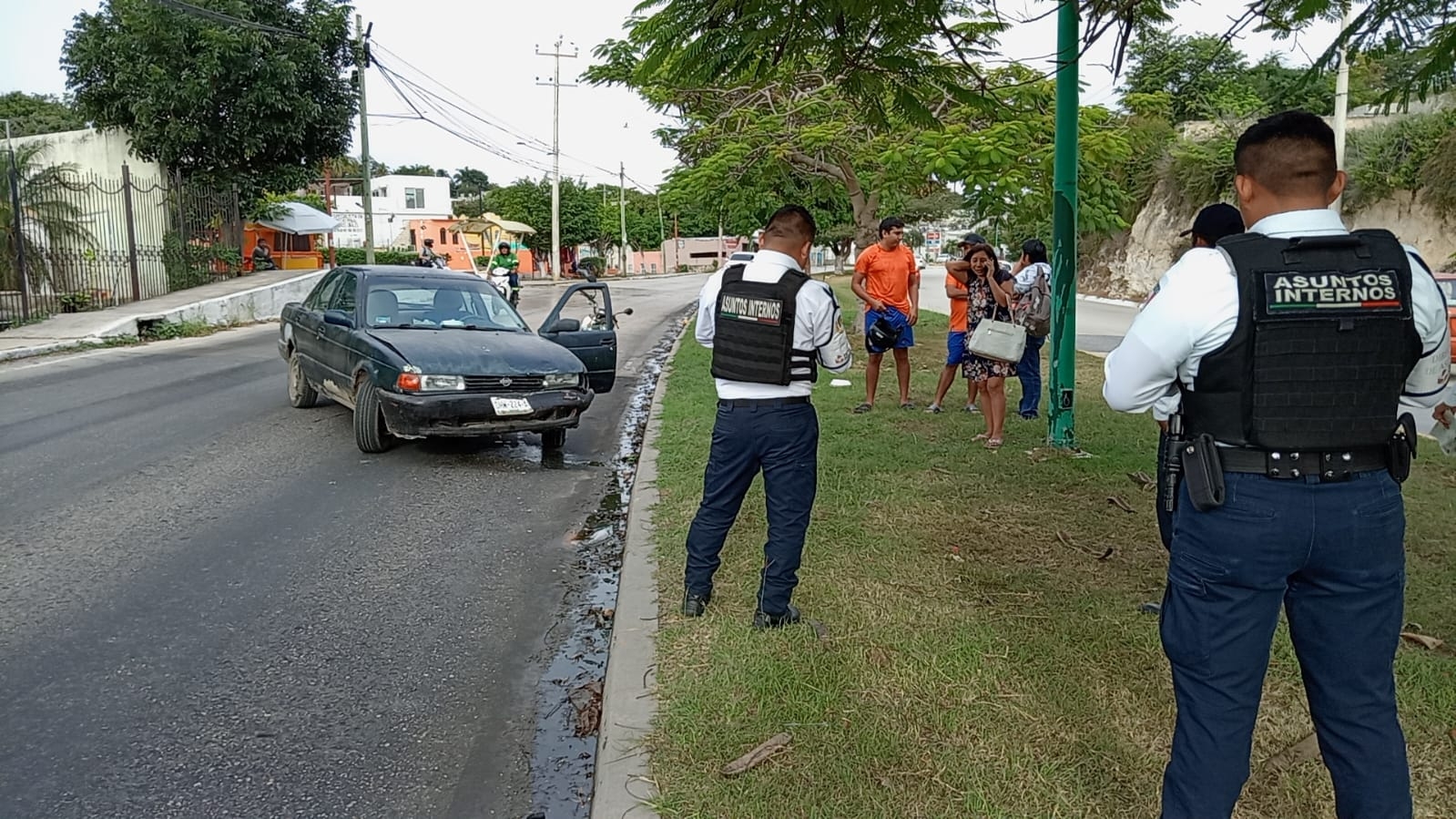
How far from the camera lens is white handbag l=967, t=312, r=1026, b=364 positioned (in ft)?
24.2

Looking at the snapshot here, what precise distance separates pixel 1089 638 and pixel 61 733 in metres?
3.78

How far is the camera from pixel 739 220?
1540 cm

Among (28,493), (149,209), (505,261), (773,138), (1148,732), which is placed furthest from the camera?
(149,209)

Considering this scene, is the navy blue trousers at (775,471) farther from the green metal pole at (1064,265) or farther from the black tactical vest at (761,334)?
the green metal pole at (1064,265)

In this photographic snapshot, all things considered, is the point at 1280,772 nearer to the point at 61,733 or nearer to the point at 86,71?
the point at 61,733

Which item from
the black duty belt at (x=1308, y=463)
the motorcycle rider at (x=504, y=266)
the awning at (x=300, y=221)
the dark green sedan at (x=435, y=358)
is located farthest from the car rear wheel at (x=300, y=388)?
the awning at (x=300, y=221)

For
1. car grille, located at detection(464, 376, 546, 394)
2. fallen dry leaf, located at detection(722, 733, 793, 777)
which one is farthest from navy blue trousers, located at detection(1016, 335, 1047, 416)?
fallen dry leaf, located at detection(722, 733, 793, 777)

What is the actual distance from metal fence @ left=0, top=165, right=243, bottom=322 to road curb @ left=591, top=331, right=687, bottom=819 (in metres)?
16.6

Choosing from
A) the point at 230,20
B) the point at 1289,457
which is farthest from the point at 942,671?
the point at 230,20

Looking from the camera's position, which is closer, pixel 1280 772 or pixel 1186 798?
pixel 1186 798

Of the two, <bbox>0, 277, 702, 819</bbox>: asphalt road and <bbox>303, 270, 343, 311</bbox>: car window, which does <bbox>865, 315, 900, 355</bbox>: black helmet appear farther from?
<bbox>303, 270, 343, 311</bbox>: car window

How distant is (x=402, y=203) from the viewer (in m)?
70.9

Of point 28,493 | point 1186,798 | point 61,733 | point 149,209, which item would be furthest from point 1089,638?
point 149,209

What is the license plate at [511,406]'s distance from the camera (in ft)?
25.7
